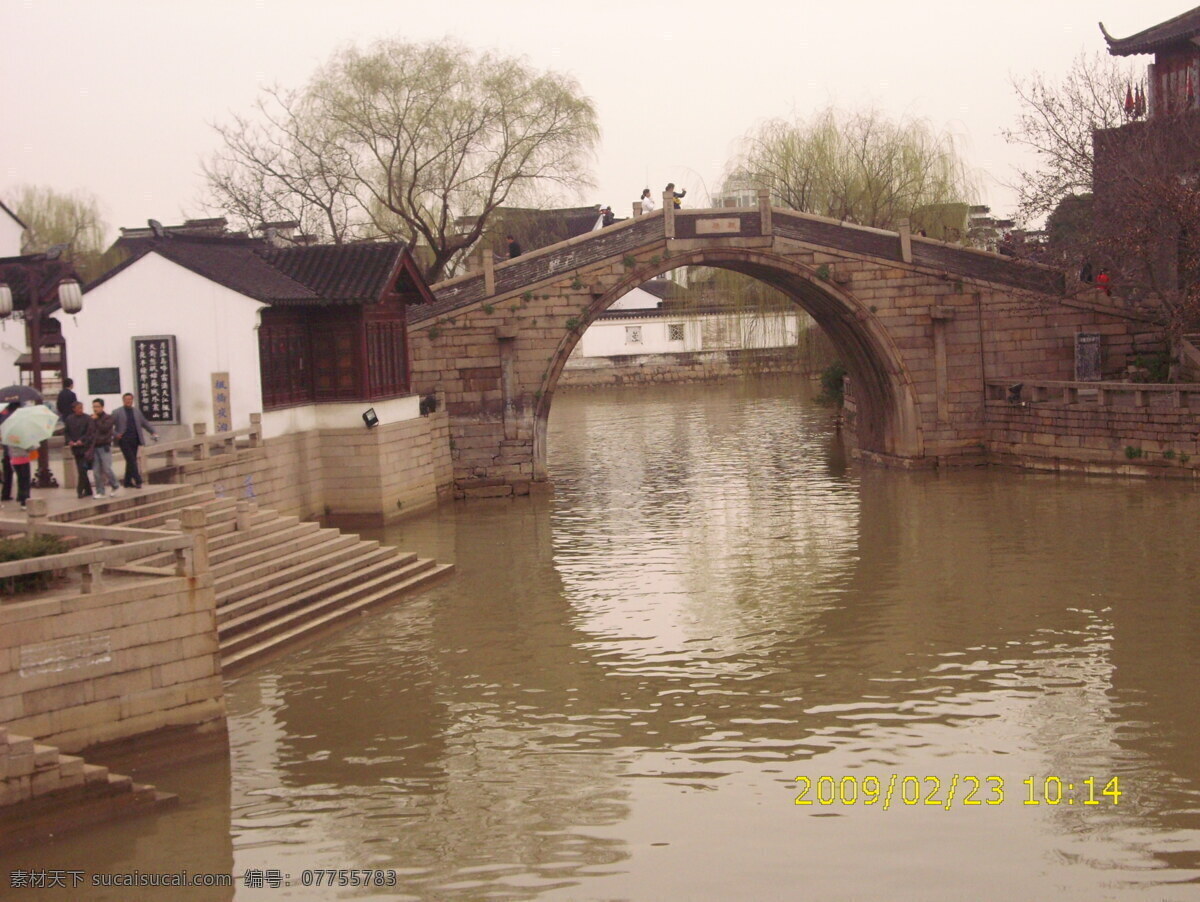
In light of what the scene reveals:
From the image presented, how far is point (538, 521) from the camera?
72.1 feet

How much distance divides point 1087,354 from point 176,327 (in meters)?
15.5

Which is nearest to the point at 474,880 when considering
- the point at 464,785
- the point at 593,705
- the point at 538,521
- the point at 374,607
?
the point at 464,785

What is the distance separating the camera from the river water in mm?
8633

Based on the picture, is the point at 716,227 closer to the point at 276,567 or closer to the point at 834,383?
the point at 834,383

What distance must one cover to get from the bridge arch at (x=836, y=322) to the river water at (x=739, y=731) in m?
5.97

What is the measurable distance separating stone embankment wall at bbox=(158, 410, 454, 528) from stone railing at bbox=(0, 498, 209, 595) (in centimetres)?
627

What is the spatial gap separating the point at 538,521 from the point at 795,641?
29.2 ft

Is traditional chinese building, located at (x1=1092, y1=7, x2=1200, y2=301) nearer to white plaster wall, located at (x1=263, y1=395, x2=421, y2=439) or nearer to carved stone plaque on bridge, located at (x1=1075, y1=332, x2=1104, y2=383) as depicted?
carved stone plaque on bridge, located at (x1=1075, y1=332, x2=1104, y2=383)

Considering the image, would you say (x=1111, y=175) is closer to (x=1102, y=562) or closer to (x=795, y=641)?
(x=1102, y=562)

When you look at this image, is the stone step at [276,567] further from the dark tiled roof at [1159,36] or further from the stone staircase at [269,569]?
the dark tiled roof at [1159,36]

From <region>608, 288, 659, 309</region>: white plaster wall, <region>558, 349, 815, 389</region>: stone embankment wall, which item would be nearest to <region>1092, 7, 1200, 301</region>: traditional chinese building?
<region>558, 349, 815, 389</region>: stone embankment wall

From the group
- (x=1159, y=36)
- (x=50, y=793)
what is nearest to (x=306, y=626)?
(x=50, y=793)

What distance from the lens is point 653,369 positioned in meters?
49.9

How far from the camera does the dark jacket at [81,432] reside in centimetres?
1395
